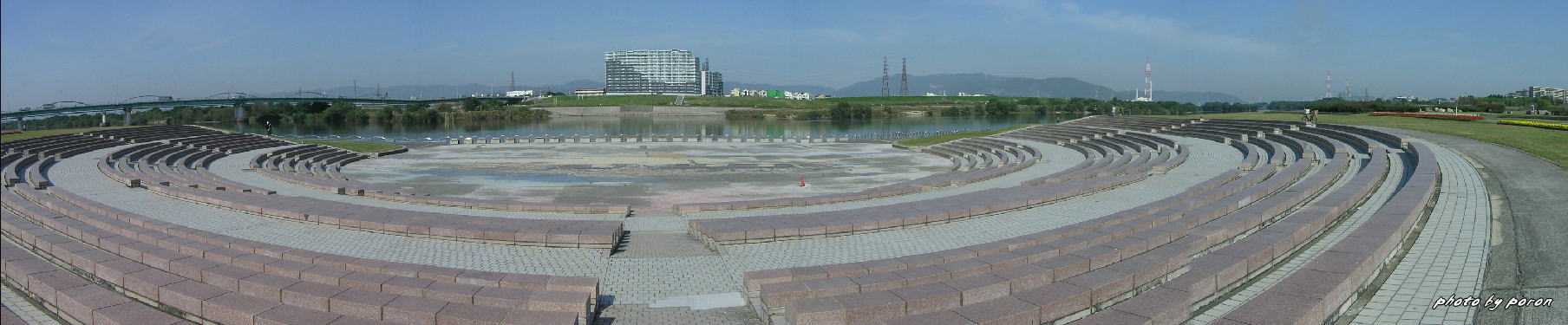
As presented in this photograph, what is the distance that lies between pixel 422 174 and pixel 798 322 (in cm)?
2970

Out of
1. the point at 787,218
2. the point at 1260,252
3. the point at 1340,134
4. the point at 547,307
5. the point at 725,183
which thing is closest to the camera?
the point at 547,307

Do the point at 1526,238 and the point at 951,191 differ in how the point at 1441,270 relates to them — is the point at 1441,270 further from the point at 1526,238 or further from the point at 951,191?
the point at 951,191

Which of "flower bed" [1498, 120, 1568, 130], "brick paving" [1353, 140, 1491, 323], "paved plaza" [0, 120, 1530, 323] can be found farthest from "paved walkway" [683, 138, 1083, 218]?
"flower bed" [1498, 120, 1568, 130]

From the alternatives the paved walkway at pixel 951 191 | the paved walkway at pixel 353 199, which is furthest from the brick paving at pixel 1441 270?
the paved walkway at pixel 353 199

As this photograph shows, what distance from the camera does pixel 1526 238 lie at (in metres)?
11.1

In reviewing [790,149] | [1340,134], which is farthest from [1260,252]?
[790,149]

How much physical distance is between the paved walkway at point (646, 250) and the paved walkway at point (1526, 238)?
612 cm

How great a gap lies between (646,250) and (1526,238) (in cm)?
1327

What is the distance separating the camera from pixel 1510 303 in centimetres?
815

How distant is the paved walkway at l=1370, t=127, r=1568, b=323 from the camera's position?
26.3 ft

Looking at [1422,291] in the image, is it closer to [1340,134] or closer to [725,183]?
[725,183]

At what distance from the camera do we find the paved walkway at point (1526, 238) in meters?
8.01

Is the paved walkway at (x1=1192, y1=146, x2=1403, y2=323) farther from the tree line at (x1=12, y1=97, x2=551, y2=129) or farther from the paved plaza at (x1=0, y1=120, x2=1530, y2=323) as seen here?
the tree line at (x1=12, y1=97, x2=551, y2=129)

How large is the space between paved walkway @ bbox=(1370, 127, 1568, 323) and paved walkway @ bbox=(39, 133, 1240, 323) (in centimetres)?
612
